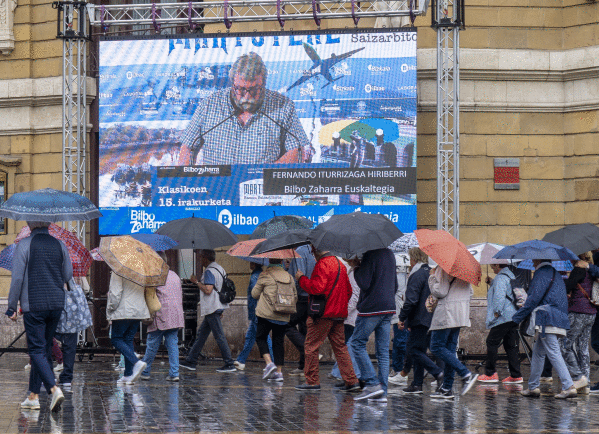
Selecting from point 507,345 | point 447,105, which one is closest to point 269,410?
point 507,345

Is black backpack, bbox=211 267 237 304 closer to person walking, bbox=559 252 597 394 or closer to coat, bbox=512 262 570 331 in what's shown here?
coat, bbox=512 262 570 331

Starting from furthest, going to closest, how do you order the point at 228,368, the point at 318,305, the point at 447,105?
the point at 447,105
the point at 228,368
the point at 318,305

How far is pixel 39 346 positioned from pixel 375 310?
11.4ft

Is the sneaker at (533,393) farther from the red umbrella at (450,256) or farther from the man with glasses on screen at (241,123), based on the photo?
the man with glasses on screen at (241,123)

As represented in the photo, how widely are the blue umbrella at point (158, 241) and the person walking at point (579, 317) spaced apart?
16.6 ft

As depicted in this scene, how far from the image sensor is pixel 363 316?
10.4 meters

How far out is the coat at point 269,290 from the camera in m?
12.3

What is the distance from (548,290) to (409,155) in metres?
5.26

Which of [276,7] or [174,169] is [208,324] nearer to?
[174,169]

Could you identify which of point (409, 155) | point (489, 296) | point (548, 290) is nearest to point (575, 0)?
point (409, 155)

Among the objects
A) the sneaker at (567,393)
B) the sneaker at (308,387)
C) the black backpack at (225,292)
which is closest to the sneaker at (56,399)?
the sneaker at (308,387)

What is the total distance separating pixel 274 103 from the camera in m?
15.8

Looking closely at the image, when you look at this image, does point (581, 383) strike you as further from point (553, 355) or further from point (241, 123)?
point (241, 123)

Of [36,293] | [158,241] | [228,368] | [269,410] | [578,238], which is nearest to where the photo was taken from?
[36,293]
